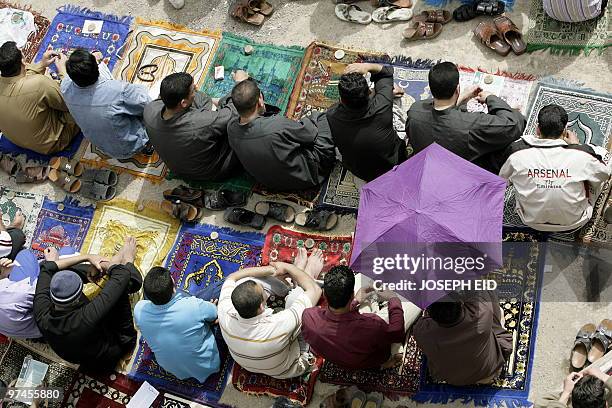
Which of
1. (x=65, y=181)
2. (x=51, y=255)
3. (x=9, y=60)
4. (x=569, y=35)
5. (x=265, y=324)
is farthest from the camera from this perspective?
(x=65, y=181)

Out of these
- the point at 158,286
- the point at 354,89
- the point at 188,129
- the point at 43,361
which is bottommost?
the point at 43,361

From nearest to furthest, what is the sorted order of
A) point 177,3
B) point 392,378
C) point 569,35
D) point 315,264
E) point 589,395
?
point 589,395 < point 392,378 < point 315,264 < point 569,35 < point 177,3

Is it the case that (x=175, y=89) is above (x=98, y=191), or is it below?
above

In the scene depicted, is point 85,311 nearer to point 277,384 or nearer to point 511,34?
point 277,384

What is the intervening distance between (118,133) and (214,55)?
4.75ft

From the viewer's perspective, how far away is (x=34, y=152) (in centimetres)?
904

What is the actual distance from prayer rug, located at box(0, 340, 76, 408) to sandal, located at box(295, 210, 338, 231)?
2.58 m

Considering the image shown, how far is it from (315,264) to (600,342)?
2502 millimetres

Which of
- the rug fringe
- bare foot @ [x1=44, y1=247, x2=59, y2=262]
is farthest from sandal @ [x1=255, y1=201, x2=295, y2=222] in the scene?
the rug fringe

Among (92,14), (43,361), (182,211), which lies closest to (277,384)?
(182,211)

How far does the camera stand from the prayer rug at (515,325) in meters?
6.83

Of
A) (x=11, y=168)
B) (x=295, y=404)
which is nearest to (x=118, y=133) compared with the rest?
(x=11, y=168)

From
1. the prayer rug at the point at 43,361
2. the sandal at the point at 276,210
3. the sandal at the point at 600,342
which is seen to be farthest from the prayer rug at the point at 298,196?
the sandal at the point at 600,342

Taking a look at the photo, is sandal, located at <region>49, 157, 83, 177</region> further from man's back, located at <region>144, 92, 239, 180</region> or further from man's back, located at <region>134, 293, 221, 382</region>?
man's back, located at <region>134, 293, 221, 382</region>
